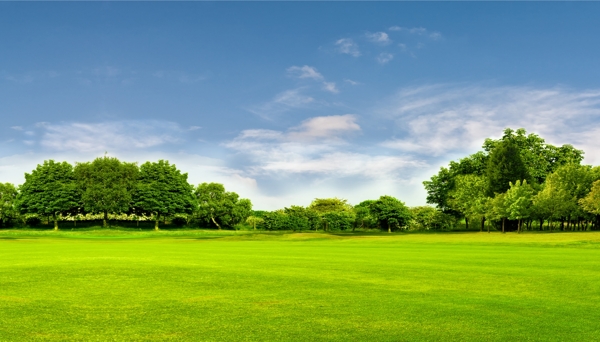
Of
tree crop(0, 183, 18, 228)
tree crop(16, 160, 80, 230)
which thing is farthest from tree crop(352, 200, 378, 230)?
tree crop(0, 183, 18, 228)

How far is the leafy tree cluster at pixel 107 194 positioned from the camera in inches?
3282

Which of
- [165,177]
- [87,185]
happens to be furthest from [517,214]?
[87,185]

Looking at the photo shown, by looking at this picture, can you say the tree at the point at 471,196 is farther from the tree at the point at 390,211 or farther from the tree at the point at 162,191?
the tree at the point at 162,191

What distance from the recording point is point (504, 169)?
9262 cm

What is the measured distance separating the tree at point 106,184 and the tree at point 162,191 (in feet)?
5.23

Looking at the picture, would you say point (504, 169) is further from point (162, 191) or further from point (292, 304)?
point (292, 304)

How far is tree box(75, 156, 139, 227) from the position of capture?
82.1m

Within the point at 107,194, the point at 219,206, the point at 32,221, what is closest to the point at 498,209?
the point at 219,206

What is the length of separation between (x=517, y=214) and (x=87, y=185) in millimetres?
71511

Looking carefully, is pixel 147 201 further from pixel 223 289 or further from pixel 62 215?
pixel 223 289

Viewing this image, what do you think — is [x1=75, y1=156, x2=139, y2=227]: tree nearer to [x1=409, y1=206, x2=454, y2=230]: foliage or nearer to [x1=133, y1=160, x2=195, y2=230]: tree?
[x1=133, y1=160, x2=195, y2=230]: tree

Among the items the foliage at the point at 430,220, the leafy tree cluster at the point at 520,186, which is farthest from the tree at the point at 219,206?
the leafy tree cluster at the point at 520,186

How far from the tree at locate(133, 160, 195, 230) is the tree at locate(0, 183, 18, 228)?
78.6 feet

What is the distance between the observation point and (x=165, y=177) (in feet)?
301
